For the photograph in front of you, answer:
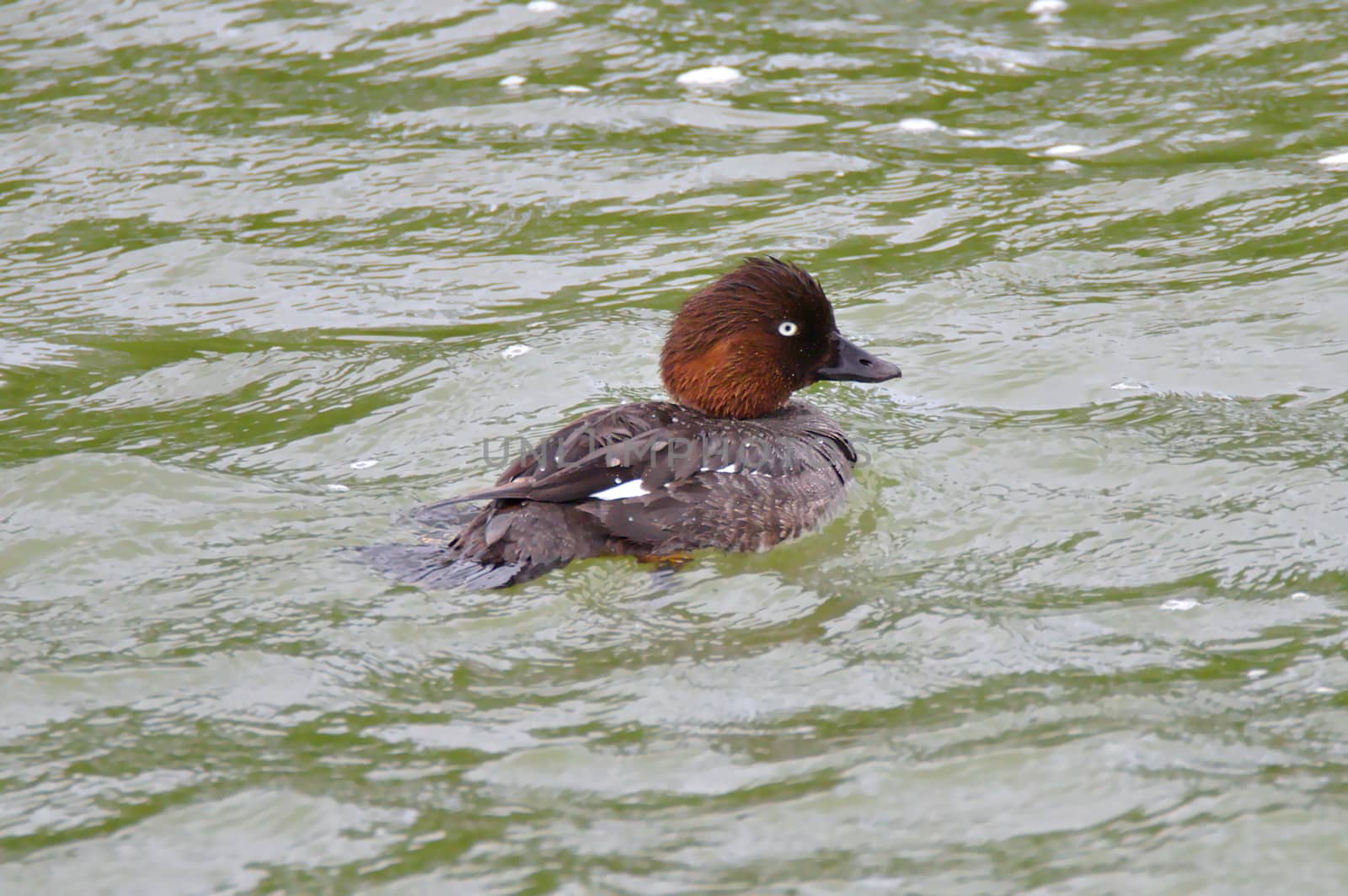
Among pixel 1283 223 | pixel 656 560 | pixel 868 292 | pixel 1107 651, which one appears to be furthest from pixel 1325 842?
pixel 1283 223

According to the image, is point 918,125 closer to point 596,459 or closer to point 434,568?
point 596,459

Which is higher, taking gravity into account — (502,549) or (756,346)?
(756,346)

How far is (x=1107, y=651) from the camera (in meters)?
4.66

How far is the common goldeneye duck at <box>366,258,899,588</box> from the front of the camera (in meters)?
5.41

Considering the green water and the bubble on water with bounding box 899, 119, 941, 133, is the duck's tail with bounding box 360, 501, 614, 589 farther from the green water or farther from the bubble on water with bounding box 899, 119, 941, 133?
the bubble on water with bounding box 899, 119, 941, 133

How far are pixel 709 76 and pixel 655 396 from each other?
11.8ft

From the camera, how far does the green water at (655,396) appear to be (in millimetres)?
3947

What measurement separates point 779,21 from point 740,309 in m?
5.06

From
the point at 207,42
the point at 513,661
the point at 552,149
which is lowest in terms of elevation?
the point at 513,661

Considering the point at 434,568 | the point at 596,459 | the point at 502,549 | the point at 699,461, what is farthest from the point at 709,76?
the point at 434,568

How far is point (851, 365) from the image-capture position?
6504 millimetres

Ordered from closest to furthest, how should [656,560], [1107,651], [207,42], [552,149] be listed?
[1107,651] → [656,560] → [552,149] → [207,42]

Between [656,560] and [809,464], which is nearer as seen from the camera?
[656,560]

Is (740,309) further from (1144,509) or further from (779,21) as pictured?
(779,21)
